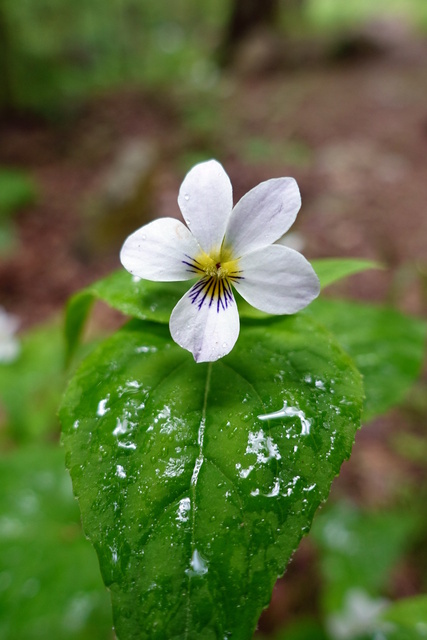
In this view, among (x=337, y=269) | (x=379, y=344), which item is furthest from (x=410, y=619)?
(x=337, y=269)

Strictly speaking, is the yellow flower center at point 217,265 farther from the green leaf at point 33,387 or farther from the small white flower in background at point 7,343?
the small white flower in background at point 7,343

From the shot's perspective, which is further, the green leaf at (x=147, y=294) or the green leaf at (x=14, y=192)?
the green leaf at (x=14, y=192)

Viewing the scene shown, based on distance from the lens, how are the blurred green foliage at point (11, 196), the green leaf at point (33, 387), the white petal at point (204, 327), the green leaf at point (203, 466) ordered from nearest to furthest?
the green leaf at point (203, 466)
the white petal at point (204, 327)
the green leaf at point (33, 387)
the blurred green foliage at point (11, 196)

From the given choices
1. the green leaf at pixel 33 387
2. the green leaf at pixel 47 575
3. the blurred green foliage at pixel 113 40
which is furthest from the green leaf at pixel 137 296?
the blurred green foliage at pixel 113 40

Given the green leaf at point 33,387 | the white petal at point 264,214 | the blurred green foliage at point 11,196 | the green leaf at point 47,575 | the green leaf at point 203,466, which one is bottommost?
the blurred green foliage at point 11,196

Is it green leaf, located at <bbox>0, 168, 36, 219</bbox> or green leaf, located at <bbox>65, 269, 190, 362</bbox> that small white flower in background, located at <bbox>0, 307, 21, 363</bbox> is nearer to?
green leaf, located at <bbox>65, 269, 190, 362</bbox>
